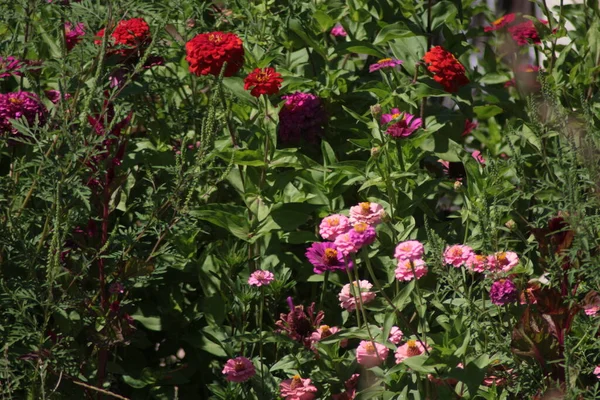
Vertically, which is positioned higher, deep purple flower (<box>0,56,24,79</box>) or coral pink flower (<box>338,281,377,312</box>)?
deep purple flower (<box>0,56,24,79</box>)

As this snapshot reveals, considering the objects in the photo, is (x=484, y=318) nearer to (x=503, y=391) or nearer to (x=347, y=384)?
(x=503, y=391)

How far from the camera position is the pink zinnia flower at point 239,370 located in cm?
212

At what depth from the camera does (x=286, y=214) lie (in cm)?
233

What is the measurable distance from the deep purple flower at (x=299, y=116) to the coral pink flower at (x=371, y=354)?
2.20ft

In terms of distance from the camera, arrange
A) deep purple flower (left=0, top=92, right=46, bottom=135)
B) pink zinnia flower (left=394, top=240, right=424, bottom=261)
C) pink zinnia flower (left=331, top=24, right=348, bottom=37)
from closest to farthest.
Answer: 1. pink zinnia flower (left=394, top=240, right=424, bottom=261)
2. deep purple flower (left=0, top=92, right=46, bottom=135)
3. pink zinnia flower (left=331, top=24, right=348, bottom=37)

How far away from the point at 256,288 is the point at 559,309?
720 mm

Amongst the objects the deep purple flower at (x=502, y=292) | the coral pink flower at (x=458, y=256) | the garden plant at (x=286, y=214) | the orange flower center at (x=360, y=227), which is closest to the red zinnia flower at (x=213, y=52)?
the garden plant at (x=286, y=214)

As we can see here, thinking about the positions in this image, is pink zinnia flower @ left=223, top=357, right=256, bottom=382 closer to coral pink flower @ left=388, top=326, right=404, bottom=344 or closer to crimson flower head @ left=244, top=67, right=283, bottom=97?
coral pink flower @ left=388, top=326, right=404, bottom=344

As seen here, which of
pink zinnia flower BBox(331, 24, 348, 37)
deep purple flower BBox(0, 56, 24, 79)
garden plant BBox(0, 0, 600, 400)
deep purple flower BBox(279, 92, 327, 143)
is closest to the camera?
garden plant BBox(0, 0, 600, 400)

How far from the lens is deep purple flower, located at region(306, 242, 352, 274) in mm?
2070

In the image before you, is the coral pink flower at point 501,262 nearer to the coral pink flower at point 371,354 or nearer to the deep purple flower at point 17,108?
the coral pink flower at point 371,354

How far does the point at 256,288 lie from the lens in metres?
2.24

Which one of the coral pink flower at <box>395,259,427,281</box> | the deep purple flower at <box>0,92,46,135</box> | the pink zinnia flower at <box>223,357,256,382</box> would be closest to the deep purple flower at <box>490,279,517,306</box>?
the coral pink flower at <box>395,259,427,281</box>

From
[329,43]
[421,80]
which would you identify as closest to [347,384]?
[421,80]
